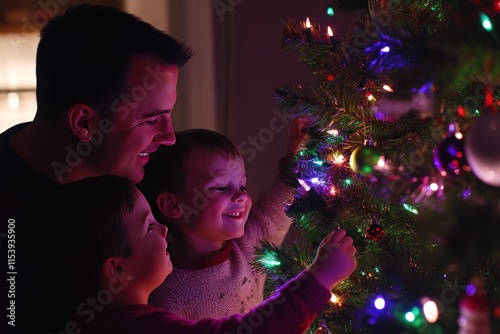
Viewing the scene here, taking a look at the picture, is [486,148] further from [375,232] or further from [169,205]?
[169,205]

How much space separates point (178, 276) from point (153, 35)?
1.68ft

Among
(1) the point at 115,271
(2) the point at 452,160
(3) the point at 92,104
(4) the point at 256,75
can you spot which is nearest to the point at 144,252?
(1) the point at 115,271

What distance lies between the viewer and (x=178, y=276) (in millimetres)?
1318

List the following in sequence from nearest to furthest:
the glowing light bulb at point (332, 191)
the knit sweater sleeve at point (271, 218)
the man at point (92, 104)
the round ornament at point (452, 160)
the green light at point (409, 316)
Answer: the round ornament at point (452, 160) → the green light at point (409, 316) → the glowing light bulb at point (332, 191) → the man at point (92, 104) → the knit sweater sleeve at point (271, 218)

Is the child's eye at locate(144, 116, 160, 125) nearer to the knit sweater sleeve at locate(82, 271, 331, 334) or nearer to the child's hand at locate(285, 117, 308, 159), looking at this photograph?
the child's hand at locate(285, 117, 308, 159)

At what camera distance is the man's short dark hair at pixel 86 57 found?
1.24 m

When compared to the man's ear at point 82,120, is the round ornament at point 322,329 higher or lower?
lower

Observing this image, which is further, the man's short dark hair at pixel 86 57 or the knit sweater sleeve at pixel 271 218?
the knit sweater sleeve at pixel 271 218

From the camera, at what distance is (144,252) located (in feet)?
3.67

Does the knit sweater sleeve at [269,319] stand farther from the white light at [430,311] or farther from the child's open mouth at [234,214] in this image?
the child's open mouth at [234,214]

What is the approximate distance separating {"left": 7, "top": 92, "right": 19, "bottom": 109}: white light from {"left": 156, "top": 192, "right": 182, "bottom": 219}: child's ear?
1.01 metres
